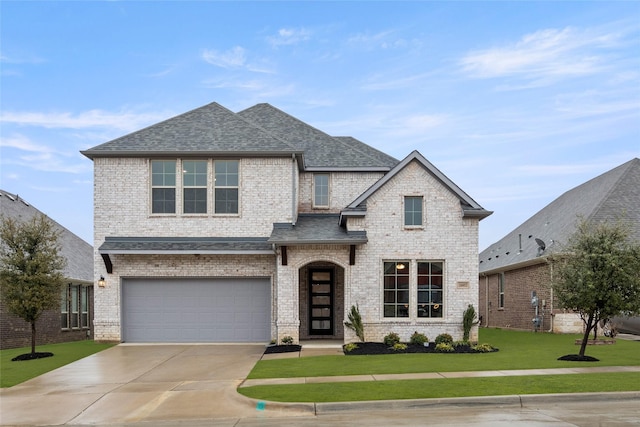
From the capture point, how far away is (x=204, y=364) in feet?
56.8

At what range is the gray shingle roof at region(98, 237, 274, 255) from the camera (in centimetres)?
2153

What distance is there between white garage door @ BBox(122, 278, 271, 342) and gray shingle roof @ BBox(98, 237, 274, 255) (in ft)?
4.88

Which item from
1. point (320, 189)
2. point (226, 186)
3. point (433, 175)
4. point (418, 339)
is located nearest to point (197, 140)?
point (226, 186)

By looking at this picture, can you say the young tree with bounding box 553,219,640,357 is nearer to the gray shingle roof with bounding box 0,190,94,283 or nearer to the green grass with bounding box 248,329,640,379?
the green grass with bounding box 248,329,640,379

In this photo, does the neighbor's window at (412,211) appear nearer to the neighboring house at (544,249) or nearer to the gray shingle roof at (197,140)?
the gray shingle roof at (197,140)

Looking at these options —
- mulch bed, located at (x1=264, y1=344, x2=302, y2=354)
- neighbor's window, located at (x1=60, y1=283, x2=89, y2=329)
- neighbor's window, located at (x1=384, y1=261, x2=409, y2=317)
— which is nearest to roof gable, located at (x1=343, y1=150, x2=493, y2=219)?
neighbor's window, located at (x1=384, y1=261, x2=409, y2=317)

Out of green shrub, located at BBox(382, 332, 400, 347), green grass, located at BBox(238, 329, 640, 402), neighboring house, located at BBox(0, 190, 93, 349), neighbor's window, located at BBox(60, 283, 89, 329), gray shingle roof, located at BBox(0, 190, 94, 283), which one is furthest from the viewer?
neighbor's window, located at BBox(60, 283, 89, 329)

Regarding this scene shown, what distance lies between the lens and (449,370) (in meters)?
14.8

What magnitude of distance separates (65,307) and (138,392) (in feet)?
62.1

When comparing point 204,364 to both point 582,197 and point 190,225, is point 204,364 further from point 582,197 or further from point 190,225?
point 582,197

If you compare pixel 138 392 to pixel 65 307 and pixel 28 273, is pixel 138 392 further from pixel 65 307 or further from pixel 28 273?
pixel 65 307

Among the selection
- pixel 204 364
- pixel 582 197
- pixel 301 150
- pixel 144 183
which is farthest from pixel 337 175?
pixel 582 197

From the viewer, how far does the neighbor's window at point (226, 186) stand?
2247cm

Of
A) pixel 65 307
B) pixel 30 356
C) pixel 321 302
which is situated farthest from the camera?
pixel 65 307
